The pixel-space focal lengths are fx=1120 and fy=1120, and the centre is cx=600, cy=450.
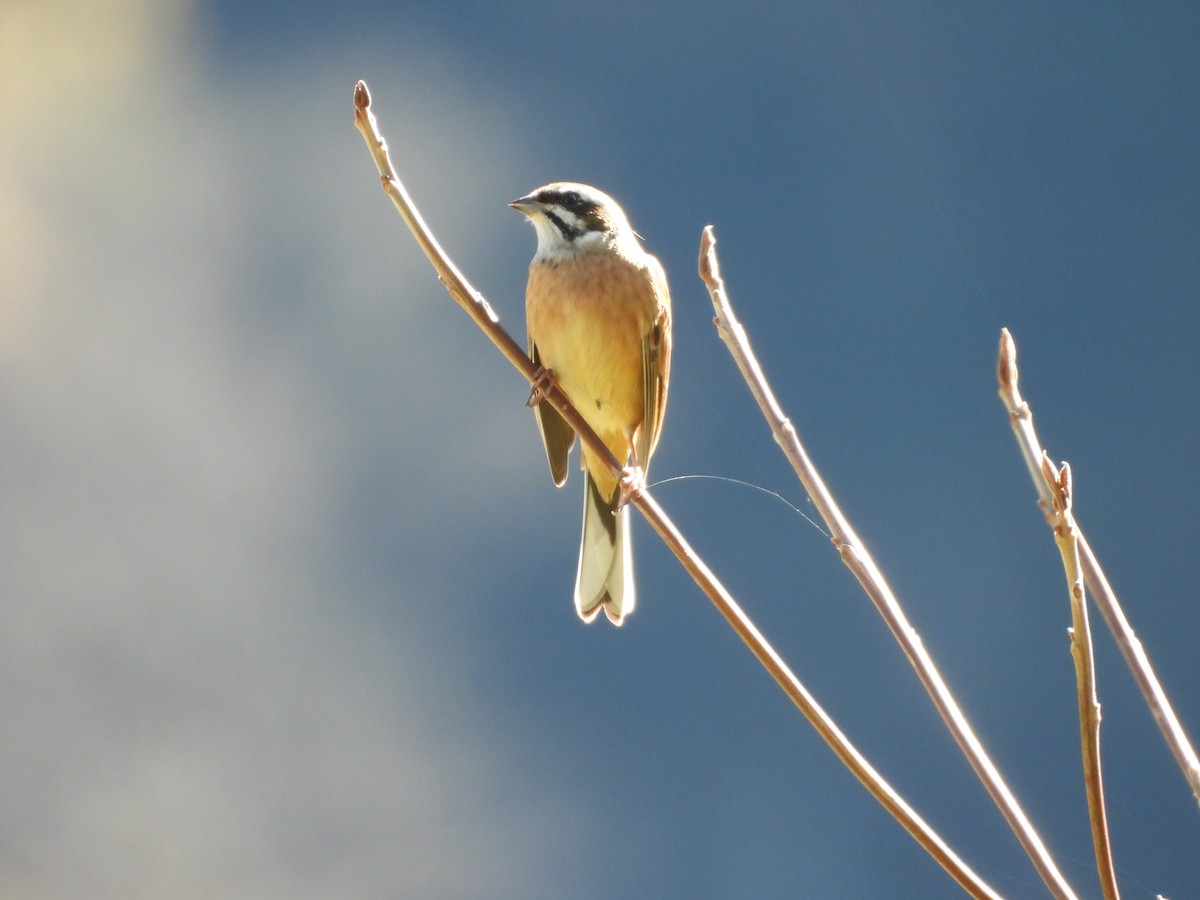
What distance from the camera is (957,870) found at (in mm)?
646

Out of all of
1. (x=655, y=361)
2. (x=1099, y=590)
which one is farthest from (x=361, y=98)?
(x=655, y=361)

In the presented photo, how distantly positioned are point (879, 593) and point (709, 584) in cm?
11

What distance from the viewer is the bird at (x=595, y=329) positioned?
1809 mm

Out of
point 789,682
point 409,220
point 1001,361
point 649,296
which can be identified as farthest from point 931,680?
point 649,296

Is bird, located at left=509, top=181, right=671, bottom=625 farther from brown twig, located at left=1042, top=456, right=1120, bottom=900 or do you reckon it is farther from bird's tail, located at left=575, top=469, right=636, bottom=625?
brown twig, located at left=1042, top=456, right=1120, bottom=900

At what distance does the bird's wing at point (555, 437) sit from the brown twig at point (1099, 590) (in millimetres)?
1195

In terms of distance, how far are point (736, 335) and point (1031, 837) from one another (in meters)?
0.39

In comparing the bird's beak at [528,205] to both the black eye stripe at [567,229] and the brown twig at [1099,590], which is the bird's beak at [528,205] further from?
the brown twig at [1099,590]

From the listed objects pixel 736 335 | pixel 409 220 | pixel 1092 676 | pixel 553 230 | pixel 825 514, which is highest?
pixel 553 230

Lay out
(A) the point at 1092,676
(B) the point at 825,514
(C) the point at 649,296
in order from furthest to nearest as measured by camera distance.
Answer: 1. (C) the point at 649,296
2. (B) the point at 825,514
3. (A) the point at 1092,676

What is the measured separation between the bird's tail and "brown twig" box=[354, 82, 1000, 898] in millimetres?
599

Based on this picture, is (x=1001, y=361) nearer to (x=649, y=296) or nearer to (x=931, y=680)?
(x=931, y=680)

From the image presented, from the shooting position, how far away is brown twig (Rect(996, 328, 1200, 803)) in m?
0.63

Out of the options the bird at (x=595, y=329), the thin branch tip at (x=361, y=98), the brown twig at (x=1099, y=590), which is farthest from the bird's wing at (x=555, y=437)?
the brown twig at (x=1099, y=590)
